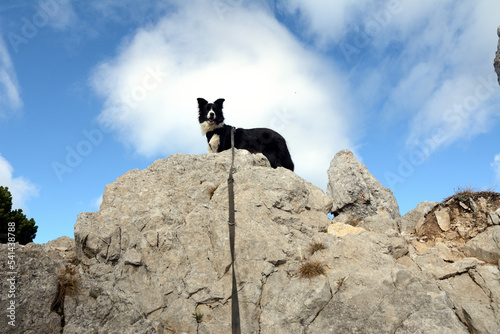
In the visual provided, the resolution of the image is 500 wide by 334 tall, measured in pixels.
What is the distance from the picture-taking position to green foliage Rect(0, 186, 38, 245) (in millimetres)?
18562

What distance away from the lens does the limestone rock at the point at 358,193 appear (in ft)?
48.9

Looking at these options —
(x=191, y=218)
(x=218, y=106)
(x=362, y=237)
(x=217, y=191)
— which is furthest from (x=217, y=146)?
(x=362, y=237)

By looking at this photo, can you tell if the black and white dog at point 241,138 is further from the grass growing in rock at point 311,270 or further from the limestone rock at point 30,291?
the limestone rock at point 30,291

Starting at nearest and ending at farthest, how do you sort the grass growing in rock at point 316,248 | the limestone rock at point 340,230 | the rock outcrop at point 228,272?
the rock outcrop at point 228,272
the grass growing in rock at point 316,248
the limestone rock at point 340,230

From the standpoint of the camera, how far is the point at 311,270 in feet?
A: 20.3

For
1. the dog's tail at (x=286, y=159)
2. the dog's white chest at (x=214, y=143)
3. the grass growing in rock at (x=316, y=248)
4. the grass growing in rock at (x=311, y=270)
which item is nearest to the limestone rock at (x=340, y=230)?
the grass growing in rock at (x=316, y=248)

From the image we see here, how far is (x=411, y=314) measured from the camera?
5570 millimetres

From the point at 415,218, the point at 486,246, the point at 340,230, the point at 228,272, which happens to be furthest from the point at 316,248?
the point at 415,218

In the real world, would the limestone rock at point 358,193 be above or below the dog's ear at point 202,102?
below

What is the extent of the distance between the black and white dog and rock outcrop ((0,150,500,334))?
3456 mm

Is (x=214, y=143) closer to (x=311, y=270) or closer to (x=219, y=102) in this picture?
(x=219, y=102)

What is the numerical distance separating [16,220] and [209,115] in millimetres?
14925

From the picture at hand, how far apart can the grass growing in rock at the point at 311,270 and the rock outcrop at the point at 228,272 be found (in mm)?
26

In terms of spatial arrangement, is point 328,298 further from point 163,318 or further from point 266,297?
point 163,318
